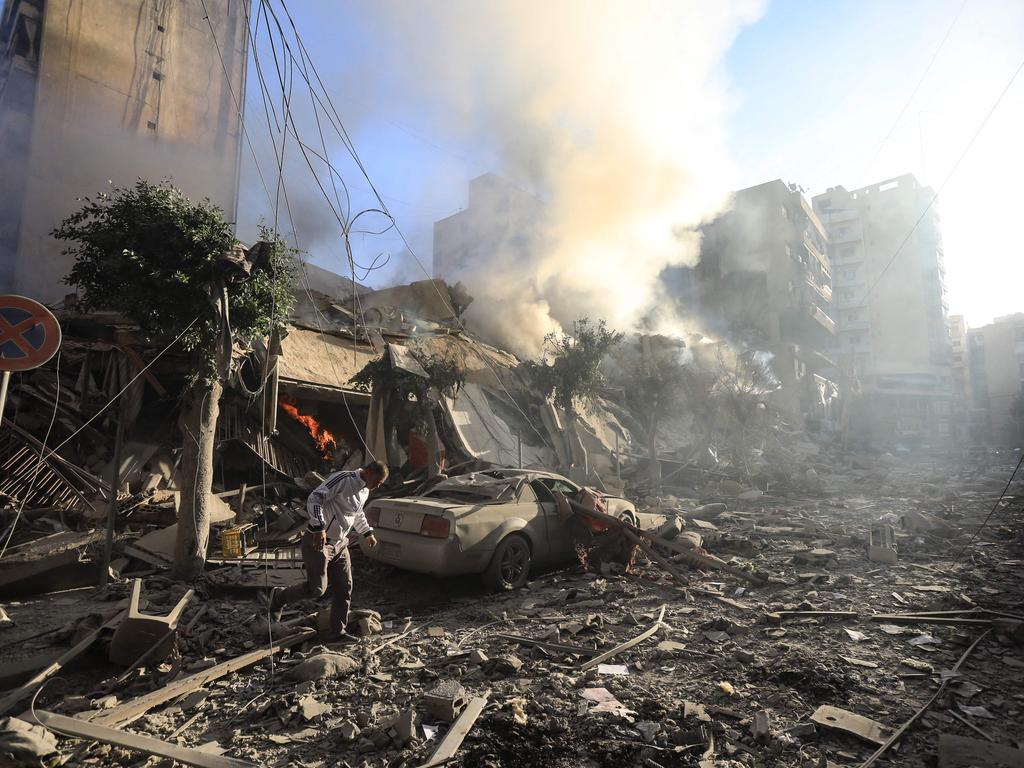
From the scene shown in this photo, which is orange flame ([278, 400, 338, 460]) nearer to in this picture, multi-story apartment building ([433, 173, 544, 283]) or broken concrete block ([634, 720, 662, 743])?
broken concrete block ([634, 720, 662, 743])

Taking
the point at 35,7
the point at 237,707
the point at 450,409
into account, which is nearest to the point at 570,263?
the point at 450,409

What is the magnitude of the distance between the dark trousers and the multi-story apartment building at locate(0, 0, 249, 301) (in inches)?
741

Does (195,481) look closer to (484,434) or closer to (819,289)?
(484,434)

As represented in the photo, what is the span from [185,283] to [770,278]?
5367cm

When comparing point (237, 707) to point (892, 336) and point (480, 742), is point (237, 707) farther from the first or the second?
point (892, 336)

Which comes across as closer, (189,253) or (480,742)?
(480,742)

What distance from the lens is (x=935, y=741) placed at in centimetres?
301

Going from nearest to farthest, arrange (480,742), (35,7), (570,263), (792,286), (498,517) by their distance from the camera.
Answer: (480,742) < (498,517) < (35,7) < (570,263) < (792,286)

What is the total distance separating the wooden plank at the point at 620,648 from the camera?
159 inches

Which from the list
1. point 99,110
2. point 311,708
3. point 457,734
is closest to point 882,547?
point 457,734

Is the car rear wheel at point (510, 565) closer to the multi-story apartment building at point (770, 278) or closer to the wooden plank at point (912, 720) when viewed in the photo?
the wooden plank at point (912, 720)

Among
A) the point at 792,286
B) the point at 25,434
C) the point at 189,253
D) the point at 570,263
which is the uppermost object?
the point at 792,286

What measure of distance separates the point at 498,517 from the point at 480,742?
10.6 ft

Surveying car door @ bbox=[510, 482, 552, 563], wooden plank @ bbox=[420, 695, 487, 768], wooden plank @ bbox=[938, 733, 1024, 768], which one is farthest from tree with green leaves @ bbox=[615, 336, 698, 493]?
wooden plank @ bbox=[420, 695, 487, 768]
